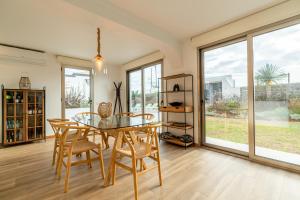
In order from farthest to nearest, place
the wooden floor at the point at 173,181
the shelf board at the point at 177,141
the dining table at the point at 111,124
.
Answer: the shelf board at the point at 177,141
the dining table at the point at 111,124
the wooden floor at the point at 173,181

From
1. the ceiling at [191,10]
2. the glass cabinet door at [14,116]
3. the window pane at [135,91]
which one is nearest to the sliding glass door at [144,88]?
the window pane at [135,91]

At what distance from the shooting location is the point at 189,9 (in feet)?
7.64

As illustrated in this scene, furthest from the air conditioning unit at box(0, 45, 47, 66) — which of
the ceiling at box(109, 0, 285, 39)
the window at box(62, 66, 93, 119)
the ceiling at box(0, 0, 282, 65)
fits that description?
the ceiling at box(109, 0, 285, 39)

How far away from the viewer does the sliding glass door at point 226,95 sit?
2777mm

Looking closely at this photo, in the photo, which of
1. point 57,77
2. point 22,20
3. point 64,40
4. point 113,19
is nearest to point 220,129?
point 113,19

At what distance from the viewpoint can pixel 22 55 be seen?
377 centimetres

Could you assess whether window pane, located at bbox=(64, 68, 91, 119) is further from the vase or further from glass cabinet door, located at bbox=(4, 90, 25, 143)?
glass cabinet door, located at bbox=(4, 90, 25, 143)

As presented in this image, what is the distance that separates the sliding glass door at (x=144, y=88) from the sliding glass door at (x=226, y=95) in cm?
147

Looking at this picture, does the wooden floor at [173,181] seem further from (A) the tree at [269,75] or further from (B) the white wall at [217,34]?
(A) the tree at [269,75]

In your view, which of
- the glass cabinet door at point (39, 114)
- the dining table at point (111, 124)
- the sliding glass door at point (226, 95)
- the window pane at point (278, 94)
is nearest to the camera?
the dining table at point (111, 124)

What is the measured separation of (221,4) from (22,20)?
124 inches

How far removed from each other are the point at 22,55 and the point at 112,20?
120 inches

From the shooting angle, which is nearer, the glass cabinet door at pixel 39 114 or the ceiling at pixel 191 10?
the ceiling at pixel 191 10

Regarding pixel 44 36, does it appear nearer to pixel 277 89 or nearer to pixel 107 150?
pixel 107 150
